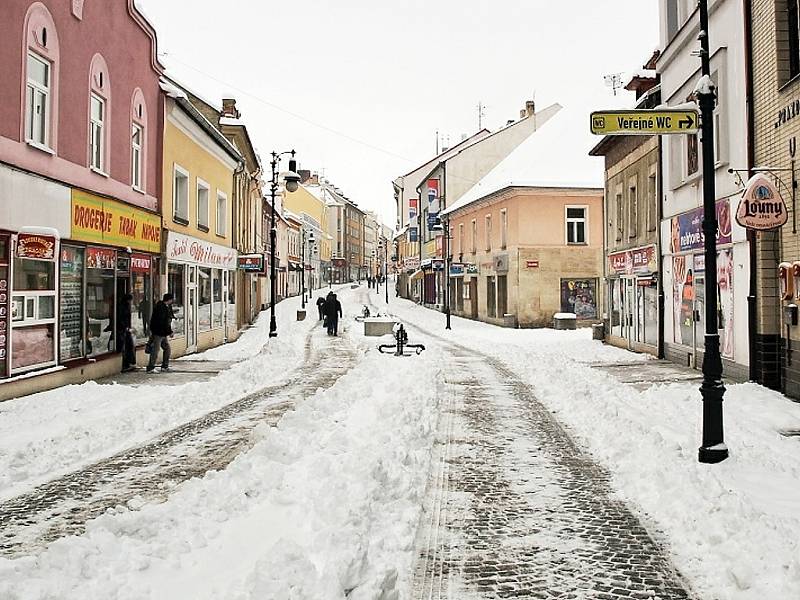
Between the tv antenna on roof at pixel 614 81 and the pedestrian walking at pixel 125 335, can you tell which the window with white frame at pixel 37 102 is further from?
the tv antenna on roof at pixel 614 81

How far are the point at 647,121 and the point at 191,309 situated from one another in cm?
1635

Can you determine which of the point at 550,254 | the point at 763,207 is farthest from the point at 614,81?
the point at 763,207

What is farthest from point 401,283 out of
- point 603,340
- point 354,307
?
point 603,340

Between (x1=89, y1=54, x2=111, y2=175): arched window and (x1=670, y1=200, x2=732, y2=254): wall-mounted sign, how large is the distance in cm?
1228

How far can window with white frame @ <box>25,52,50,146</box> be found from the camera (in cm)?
1223

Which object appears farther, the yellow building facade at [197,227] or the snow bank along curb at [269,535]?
the yellow building facade at [197,227]

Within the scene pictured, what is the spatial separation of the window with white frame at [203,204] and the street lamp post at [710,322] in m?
18.3

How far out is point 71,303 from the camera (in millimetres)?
13656

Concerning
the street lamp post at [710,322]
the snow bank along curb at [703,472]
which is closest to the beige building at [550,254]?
the snow bank along curb at [703,472]

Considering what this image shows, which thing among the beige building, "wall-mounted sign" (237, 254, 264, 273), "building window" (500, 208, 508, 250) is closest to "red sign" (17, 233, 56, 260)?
"wall-mounted sign" (237, 254, 264, 273)

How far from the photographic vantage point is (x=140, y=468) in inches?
298

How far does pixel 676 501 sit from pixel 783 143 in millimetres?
8486

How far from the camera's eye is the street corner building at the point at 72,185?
1155 cm

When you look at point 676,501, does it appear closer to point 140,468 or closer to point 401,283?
point 140,468
